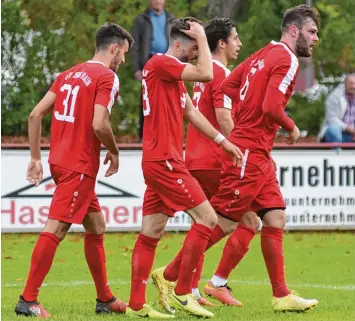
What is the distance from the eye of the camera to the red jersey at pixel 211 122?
1111 cm

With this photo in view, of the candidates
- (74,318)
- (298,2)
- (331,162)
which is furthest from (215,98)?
(298,2)

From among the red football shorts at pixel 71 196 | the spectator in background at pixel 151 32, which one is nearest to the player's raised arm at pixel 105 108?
the red football shorts at pixel 71 196

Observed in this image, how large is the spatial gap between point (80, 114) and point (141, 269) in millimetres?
1201

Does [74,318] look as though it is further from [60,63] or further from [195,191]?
[60,63]

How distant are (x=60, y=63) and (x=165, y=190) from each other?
1170cm

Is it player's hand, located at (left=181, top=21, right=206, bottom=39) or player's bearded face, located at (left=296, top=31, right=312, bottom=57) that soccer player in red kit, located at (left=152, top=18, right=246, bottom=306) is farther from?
player's hand, located at (left=181, top=21, right=206, bottom=39)

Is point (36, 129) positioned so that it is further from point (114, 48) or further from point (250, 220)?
point (250, 220)

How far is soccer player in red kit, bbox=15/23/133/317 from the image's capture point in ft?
32.4

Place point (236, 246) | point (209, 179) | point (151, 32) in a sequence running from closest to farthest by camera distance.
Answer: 1. point (236, 246)
2. point (209, 179)
3. point (151, 32)

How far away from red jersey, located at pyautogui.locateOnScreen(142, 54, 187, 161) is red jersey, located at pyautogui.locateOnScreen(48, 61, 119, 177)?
29cm

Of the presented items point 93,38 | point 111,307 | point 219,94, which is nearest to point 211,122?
point 219,94

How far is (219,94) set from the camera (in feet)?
36.1

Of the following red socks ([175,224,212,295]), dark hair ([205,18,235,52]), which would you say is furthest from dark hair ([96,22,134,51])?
red socks ([175,224,212,295])

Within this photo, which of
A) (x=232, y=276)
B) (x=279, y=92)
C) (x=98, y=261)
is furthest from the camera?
(x=232, y=276)
